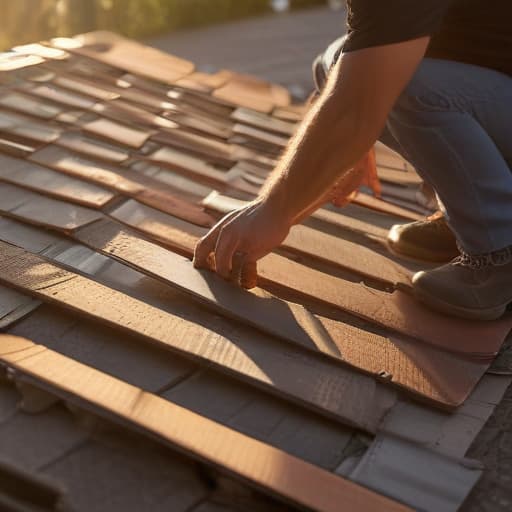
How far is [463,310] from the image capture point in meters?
2.11

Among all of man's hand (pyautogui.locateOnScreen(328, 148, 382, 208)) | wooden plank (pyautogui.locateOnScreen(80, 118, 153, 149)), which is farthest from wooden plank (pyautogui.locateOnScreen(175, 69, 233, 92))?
man's hand (pyautogui.locateOnScreen(328, 148, 382, 208))

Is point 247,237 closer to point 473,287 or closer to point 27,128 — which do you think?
point 473,287

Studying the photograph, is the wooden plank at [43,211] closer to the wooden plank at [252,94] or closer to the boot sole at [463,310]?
the boot sole at [463,310]

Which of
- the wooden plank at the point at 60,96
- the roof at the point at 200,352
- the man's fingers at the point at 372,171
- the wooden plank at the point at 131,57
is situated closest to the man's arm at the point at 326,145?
the roof at the point at 200,352

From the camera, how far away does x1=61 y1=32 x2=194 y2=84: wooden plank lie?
362 centimetres

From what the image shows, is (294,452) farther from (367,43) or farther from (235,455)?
(367,43)

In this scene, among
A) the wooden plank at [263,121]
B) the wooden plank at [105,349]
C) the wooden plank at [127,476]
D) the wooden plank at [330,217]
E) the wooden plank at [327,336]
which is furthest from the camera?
the wooden plank at [263,121]

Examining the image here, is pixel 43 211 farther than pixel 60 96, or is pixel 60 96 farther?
pixel 60 96

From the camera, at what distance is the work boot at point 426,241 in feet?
8.04

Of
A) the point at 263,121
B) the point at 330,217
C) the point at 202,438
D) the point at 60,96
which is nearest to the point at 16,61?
the point at 60,96

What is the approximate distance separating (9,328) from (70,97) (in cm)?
157

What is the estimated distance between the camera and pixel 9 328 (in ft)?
5.93

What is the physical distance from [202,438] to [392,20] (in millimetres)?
967

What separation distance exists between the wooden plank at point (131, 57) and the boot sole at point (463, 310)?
74.8 inches
